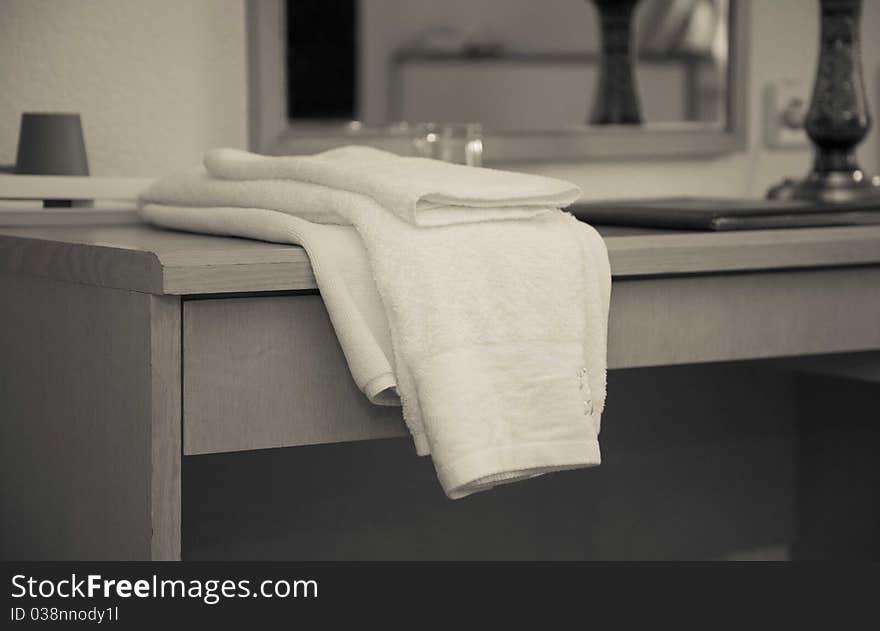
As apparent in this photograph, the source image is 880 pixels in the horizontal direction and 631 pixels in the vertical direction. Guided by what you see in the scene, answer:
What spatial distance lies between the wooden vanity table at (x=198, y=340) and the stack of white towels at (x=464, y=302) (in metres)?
0.04

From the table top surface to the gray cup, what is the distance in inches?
1.6

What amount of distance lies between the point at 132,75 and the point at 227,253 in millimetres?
539

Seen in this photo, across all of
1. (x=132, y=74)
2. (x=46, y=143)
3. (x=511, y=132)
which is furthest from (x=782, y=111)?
(x=46, y=143)

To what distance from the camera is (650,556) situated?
1.66 metres

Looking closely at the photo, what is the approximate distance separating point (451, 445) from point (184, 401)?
0.55ft

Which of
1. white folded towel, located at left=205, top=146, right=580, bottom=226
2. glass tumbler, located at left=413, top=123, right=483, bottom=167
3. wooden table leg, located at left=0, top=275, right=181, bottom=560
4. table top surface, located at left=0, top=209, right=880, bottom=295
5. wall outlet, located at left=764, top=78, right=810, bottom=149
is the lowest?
wooden table leg, located at left=0, top=275, right=181, bottom=560

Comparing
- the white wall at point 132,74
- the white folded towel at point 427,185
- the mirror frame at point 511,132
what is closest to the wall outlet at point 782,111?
the mirror frame at point 511,132

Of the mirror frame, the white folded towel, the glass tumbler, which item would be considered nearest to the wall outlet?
the mirror frame

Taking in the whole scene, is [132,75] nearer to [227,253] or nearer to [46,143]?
[46,143]

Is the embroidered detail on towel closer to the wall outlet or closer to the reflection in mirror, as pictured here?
the reflection in mirror

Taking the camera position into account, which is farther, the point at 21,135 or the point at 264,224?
the point at 21,135

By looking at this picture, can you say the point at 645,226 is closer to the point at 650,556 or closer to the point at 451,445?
the point at 451,445

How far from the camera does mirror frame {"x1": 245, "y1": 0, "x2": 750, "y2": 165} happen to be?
4.42 ft

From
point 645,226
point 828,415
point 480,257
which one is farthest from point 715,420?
point 480,257
